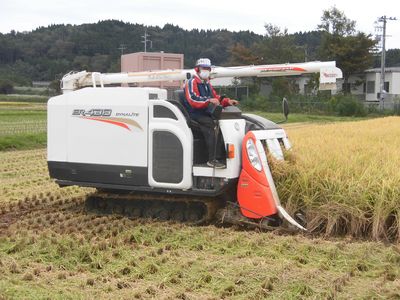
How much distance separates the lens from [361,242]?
21.4 ft

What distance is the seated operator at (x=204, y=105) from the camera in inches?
304

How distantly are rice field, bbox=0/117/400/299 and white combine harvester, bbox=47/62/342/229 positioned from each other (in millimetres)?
313

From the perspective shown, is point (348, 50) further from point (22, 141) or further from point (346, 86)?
point (22, 141)

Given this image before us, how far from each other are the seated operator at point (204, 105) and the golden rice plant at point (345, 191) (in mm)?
894

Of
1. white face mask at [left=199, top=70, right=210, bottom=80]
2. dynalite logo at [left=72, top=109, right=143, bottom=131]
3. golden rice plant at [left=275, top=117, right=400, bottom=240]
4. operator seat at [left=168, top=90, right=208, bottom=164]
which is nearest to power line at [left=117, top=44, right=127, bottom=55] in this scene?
dynalite logo at [left=72, top=109, right=143, bottom=131]

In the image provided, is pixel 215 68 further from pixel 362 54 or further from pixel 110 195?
pixel 362 54

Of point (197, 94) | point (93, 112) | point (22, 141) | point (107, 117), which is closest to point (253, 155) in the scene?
point (197, 94)

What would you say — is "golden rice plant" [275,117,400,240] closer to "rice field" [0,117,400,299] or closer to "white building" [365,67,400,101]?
"rice field" [0,117,400,299]

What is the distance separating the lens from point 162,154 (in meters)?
7.82

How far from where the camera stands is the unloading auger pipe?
8.12m

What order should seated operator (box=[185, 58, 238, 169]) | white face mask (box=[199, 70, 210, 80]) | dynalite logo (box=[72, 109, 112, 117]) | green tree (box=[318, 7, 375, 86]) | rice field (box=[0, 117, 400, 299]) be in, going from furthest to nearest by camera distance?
1. green tree (box=[318, 7, 375, 86])
2. dynalite logo (box=[72, 109, 112, 117])
3. white face mask (box=[199, 70, 210, 80])
4. seated operator (box=[185, 58, 238, 169])
5. rice field (box=[0, 117, 400, 299])

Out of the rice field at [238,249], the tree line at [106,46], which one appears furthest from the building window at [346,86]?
the rice field at [238,249]

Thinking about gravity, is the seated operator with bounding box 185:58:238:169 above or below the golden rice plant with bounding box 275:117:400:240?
above

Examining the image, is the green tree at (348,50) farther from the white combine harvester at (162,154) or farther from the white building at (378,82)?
the white combine harvester at (162,154)
